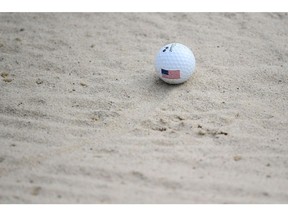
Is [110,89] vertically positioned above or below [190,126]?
above

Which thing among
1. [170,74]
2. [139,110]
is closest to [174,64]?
[170,74]

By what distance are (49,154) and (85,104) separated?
0.88 metres

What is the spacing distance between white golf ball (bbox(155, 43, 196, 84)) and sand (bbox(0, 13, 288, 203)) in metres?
0.14

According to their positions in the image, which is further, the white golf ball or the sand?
the white golf ball

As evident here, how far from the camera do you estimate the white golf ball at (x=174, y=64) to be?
480cm

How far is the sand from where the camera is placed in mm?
3670

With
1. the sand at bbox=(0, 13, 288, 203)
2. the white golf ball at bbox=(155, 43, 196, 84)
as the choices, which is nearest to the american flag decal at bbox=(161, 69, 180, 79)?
the white golf ball at bbox=(155, 43, 196, 84)

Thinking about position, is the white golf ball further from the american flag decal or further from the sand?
the sand

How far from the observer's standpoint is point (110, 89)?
4.96 metres

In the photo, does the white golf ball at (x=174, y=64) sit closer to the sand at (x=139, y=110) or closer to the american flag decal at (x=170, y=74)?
the american flag decal at (x=170, y=74)

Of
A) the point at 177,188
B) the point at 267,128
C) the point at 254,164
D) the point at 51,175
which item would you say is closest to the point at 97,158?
the point at 51,175

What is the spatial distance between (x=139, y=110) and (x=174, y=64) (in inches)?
25.0

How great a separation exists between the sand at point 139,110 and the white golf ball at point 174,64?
0.47 feet

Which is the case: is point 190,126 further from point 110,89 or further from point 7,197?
point 7,197
